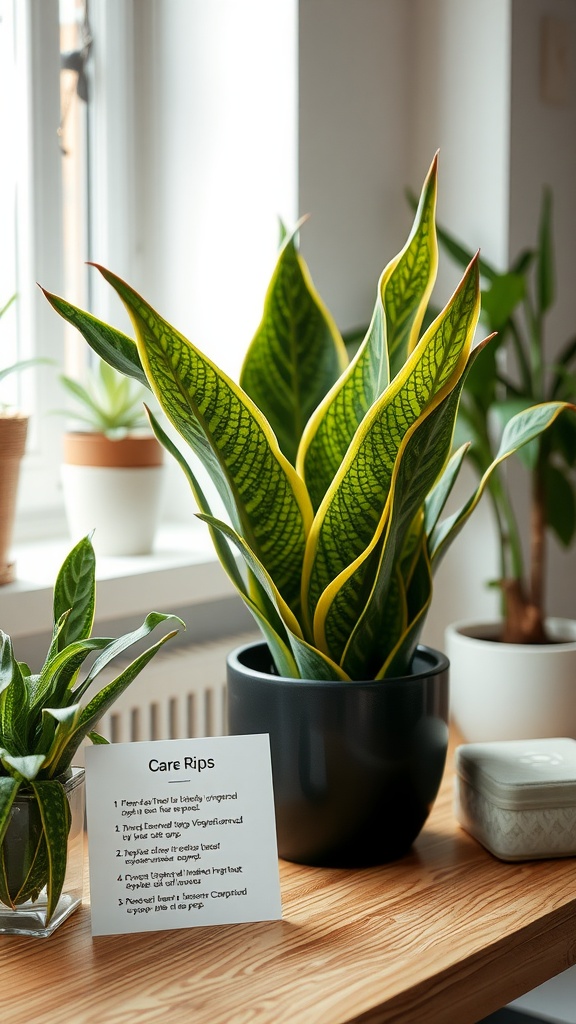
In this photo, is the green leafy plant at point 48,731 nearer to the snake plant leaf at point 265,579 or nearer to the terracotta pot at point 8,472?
the snake plant leaf at point 265,579

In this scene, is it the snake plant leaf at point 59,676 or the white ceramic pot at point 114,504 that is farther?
the white ceramic pot at point 114,504

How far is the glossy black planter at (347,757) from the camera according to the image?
2.79 ft

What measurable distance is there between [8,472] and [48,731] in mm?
428

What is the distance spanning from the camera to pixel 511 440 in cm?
86

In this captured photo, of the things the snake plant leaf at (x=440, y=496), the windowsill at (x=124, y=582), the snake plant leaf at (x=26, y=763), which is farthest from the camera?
the windowsill at (x=124, y=582)

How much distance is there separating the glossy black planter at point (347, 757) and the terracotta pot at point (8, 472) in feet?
1.13

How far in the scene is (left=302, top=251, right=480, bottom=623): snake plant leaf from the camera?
0.75 metres

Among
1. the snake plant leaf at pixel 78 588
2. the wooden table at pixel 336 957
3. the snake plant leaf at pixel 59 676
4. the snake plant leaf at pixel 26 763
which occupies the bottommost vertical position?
the wooden table at pixel 336 957

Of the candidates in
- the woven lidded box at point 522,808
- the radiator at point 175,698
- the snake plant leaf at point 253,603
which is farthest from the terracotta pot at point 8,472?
the woven lidded box at point 522,808

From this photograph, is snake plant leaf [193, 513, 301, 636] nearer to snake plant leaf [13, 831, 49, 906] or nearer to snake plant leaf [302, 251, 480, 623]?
snake plant leaf [302, 251, 480, 623]

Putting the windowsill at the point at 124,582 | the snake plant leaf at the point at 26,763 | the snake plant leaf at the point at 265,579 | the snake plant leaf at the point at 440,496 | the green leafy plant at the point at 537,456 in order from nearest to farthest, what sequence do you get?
the snake plant leaf at the point at 26,763 → the snake plant leaf at the point at 265,579 → the snake plant leaf at the point at 440,496 → the windowsill at the point at 124,582 → the green leafy plant at the point at 537,456

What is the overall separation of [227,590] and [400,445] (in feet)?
2.00

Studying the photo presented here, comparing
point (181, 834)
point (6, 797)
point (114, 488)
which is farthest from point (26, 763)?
point (114, 488)

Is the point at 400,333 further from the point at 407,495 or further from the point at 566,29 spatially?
the point at 566,29
